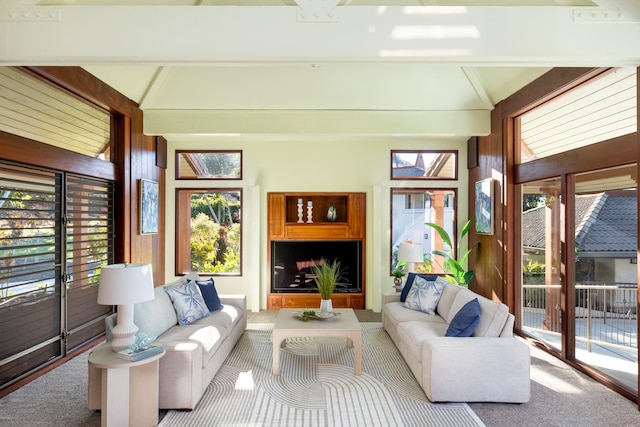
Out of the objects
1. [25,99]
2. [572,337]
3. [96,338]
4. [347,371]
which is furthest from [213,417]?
[572,337]

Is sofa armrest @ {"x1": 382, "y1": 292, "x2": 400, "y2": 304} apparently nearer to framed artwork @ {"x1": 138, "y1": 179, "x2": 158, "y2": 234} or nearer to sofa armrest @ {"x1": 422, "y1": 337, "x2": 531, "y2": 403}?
sofa armrest @ {"x1": 422, "y1": 337, "x2": 531, "y2": 403}

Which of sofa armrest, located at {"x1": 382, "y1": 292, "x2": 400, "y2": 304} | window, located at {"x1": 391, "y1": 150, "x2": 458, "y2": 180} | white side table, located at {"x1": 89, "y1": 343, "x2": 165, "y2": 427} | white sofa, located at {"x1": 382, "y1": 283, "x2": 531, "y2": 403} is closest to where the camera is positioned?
white side table, located at {"x1": 89, "y1": 343, "x2": 165, "y2": 427}

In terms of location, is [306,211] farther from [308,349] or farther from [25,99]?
[25,99]

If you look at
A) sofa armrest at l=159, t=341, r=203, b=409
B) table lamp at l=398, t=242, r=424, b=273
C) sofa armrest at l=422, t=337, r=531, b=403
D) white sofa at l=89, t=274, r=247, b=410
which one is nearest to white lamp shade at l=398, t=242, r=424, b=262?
table lamp at l=398, t=242, r=424, b=273

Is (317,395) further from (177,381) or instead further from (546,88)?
(546,88)

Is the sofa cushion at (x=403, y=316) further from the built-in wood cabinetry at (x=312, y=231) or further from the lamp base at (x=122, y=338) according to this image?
the lamp base at (x=122, y=338)

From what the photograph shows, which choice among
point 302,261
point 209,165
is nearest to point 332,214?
point 302,261

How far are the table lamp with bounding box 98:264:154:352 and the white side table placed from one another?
137 mm

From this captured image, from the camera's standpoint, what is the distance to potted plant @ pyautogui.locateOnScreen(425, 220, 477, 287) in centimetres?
578

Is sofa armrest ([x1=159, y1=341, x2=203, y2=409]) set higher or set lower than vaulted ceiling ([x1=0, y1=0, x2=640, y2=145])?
lower

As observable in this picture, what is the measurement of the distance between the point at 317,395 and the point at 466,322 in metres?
1.44

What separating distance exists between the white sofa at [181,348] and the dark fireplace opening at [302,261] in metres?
2.14

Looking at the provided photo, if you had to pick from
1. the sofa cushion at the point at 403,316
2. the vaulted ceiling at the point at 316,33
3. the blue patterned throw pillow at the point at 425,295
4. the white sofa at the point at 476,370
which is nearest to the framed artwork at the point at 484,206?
the blue patterned throw pillow at the point at 425,295

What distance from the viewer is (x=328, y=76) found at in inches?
201
